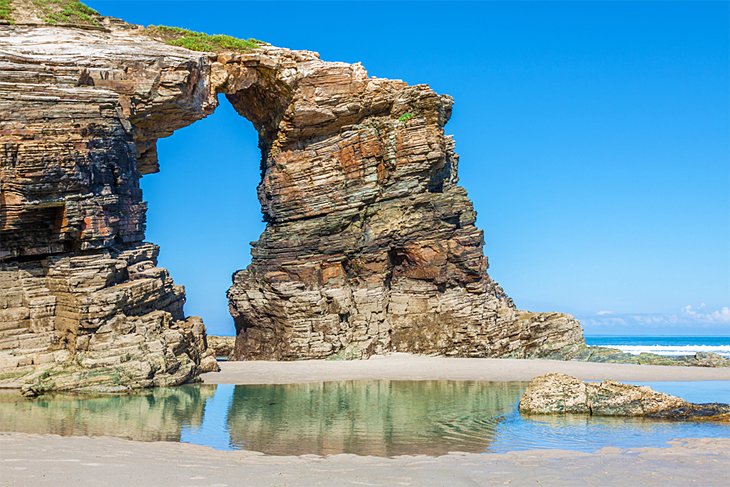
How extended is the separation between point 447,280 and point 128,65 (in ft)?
53.0

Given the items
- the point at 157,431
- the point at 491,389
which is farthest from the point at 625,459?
the point at 491,389

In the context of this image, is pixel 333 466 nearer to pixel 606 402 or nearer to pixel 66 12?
pixel 606 402

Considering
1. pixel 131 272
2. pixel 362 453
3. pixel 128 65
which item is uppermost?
pixel 128 65

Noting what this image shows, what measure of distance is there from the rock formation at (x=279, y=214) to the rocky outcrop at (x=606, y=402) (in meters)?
11.4

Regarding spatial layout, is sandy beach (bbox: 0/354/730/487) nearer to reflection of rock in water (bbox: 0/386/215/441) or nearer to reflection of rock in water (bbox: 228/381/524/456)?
reflection of rock in water (bbox: 228/381/524/456)

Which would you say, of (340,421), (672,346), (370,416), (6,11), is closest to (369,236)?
(370,416)

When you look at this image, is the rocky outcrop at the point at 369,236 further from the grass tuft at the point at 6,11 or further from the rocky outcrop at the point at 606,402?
the rocky outcrop at the point at 606,402

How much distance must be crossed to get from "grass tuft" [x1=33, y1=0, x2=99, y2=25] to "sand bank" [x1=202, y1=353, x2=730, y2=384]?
1556cm

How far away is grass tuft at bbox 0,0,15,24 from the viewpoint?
3055 centimetres

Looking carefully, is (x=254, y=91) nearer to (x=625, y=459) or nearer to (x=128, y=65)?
(x=128, y=65)

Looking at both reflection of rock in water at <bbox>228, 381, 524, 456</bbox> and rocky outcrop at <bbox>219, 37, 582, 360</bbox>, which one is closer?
reflection of rock in water at <bbox>228, 381, 524, 456</bbox>

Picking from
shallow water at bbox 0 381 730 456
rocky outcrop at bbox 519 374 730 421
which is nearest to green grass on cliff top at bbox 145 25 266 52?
shallow water at bbox 0 381 730 456

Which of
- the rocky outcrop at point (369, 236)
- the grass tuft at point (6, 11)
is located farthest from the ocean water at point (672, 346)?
the grass tuft at point (6, 11)

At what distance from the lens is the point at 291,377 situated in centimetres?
2731
